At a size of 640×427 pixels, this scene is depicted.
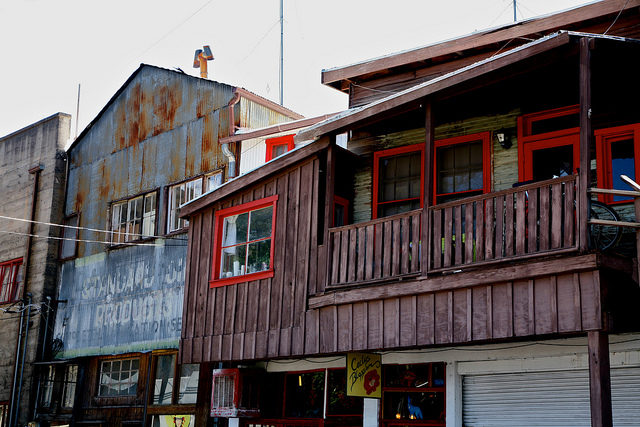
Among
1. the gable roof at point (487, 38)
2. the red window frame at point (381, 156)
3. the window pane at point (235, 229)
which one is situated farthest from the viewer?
the window pane at point (235, 229)

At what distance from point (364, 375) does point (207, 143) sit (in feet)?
29.9

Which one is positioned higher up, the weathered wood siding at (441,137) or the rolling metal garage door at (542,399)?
the weathered wood siding at (441,137)

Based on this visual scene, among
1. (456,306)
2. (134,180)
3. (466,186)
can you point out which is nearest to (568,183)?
(456,306)

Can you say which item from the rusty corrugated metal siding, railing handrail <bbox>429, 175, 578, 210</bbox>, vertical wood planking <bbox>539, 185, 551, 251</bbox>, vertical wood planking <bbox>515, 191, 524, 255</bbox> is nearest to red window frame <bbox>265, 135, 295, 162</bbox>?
the rusty corrugated metal siding

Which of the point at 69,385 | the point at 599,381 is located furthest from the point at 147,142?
the point at 599,381

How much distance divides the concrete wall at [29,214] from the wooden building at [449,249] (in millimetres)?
9968

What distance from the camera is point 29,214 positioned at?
2602cm

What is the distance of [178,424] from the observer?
64.1 ft

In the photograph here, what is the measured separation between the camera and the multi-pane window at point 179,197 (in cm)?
2081

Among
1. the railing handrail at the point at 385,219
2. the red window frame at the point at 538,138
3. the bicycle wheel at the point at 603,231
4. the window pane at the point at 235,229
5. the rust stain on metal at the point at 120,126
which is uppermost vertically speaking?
the rust stain on metal at the point at 120,126

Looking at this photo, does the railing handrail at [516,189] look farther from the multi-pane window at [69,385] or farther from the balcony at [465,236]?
the multi-pane window at [69,385]

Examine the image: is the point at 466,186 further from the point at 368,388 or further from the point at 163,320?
the point at 163,320

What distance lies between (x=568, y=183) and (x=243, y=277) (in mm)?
6819

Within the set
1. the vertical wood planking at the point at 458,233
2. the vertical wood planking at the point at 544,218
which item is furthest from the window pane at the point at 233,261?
the vertical wood planking at the point at 544,218
